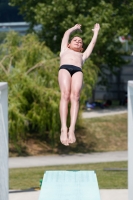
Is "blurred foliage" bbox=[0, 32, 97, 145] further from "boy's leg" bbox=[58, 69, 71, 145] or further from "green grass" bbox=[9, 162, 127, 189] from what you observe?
"boy's leg" bbox=[58, 69, 71, 145]

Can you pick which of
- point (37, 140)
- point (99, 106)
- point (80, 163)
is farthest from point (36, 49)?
point (99, 106)

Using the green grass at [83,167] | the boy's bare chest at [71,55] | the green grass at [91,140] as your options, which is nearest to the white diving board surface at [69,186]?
the boy's bare chest at [71,55]

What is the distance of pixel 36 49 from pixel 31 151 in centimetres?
369

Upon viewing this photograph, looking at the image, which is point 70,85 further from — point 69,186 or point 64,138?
point 69,186

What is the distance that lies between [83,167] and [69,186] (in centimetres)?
815

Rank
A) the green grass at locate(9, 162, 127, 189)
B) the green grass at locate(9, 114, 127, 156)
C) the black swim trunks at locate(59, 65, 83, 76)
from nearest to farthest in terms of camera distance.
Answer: the black swim trunks at locate(59, 65, 83, 76), the green grass at locate(9, 162, 127, 189), the green grass at locate(9, 114, 127, 156)

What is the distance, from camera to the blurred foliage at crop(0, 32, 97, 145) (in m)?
21.8

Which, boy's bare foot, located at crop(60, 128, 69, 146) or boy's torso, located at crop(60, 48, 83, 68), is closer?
boy's bare foot, located at crop(60, 128, 69, 146)

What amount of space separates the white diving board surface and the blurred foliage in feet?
28.8

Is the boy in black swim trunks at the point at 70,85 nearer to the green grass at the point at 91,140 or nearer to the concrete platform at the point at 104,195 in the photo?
the concrete platform at the point at 104,195

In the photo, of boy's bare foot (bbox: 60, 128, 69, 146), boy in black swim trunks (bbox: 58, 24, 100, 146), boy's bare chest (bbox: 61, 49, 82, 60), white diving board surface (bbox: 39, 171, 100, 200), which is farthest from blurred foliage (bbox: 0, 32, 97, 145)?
boy's bare foot (bbox: 60, 128, 69, 146)

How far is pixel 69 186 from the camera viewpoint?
38.8 feet

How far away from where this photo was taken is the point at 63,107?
1112cm

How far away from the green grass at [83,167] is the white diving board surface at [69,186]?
395 centimetres
